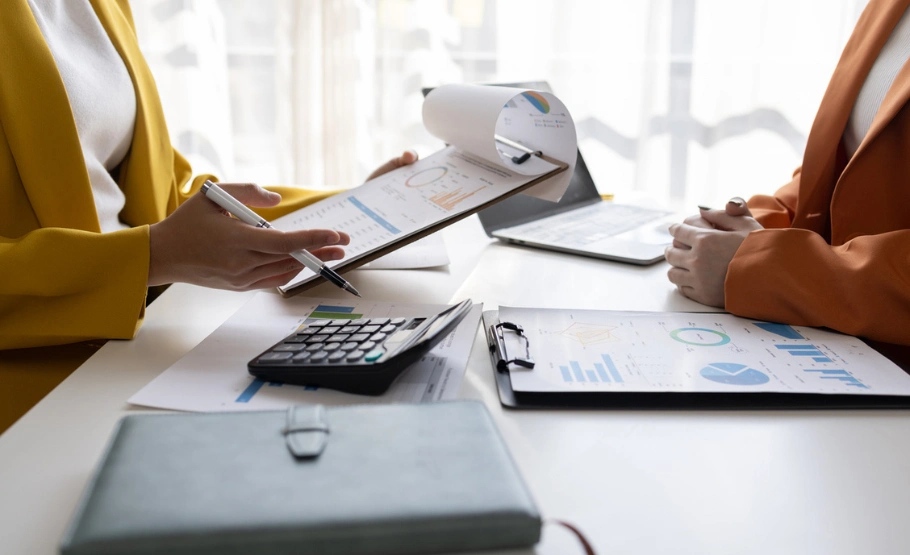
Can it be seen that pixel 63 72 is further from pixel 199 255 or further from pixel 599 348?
pixel 599 348

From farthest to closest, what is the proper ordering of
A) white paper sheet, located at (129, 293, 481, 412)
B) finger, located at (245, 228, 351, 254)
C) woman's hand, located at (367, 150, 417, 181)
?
woman's hand, located at (367, 150, 417, 181)
finger, located at (245, 228, 351, 254)
white paper sheet, located at (129, 293, 481, 412)

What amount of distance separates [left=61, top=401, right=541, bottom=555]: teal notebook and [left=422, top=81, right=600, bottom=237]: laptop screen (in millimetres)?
644

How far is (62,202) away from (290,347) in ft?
1.34

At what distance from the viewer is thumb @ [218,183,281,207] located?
0.77 metres

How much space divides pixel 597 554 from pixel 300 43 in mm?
2117

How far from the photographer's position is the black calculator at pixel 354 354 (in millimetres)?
547

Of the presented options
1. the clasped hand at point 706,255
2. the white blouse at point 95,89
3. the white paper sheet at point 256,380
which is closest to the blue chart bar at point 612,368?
the white paper sheet at point 256,380

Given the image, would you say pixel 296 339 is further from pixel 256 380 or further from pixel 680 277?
pixel 680 277

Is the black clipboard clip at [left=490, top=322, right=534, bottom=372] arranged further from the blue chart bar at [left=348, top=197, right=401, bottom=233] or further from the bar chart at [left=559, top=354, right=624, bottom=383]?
the blue chart bar at [left=348, top=197, right=401, bottom=233]

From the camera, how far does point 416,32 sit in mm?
2258

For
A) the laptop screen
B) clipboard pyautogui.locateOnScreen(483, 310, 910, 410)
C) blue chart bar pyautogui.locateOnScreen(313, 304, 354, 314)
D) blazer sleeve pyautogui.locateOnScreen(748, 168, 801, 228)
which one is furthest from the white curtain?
clipboard pyautogui.locateOnScreen(483, 310, 910, 410)

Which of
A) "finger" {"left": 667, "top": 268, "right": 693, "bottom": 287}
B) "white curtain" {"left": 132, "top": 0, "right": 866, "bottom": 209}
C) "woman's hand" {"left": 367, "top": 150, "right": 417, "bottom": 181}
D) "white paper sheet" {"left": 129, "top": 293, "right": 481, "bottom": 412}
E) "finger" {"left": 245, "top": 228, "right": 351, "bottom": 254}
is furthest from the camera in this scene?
"white curtain" {"left": 132, "top": 0, "right": 866, "bottom": 209}

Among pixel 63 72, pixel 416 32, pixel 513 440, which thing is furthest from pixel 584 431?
pixel 416 32

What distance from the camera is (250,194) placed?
769mm
